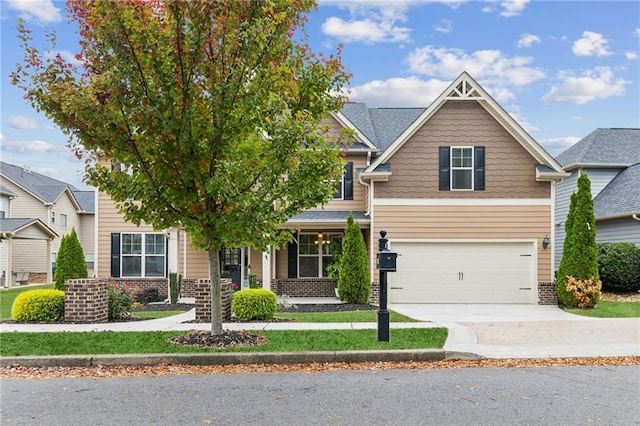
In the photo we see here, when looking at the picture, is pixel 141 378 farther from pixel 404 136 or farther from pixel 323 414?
pixel 404 136

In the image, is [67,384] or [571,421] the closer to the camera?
[571,421]

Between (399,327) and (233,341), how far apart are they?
367 cm

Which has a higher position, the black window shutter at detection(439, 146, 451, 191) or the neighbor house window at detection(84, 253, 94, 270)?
the black window shutter at detection(439, 146, 451, 191)

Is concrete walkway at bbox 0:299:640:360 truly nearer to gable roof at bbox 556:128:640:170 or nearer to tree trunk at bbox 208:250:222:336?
tree trunk at bbox 208:250:222:336

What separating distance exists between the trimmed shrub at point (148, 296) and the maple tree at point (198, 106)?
10269mm

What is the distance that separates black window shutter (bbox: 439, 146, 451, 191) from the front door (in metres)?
7.81

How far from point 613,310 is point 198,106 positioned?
12.6 meters

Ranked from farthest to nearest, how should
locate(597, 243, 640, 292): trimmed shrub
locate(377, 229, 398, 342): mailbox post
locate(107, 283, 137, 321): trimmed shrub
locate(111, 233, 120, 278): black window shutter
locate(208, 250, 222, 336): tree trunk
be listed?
locate(111, 233, 120, 278): black window shutter
locate(597, 243, 640, 292): trimmed shrub
locate(107, 283, 137, 321): trimmed shrub
locate(208, 250, 222, 336): tree trunk
locate(377, 229, 398, 342): mailbox post

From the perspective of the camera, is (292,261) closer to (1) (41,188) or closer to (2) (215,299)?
(2) (215,299)

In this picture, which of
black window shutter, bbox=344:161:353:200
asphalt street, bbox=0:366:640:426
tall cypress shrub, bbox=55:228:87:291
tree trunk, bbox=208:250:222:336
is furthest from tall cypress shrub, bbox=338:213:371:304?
asphalt street, bbox=0:366:640:426

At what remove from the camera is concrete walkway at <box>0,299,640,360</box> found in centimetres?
910

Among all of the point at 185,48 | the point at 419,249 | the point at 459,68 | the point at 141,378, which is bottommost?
the point at 141,378

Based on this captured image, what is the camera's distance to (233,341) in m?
9.17

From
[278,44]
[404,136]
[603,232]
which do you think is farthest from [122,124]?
[603,232]
